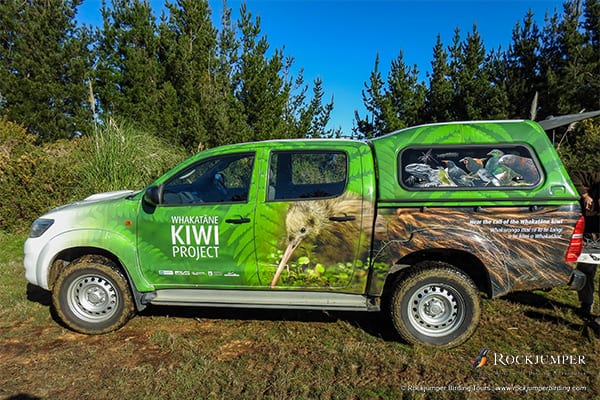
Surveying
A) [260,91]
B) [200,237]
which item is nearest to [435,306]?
[200,237]

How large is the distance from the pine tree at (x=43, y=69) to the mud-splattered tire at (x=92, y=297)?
16014mm

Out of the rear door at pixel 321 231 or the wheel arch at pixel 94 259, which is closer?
the rear door at pixel 321 231

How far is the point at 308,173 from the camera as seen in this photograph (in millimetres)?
4160

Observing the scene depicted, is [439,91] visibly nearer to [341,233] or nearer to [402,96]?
[402,96]

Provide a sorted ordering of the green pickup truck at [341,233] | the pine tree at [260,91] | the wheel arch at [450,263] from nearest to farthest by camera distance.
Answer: the green pickup truck at [341,233]
the wheel arch at [450,263]
the pine tree at [260,91]

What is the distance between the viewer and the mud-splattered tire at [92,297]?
3.93 m

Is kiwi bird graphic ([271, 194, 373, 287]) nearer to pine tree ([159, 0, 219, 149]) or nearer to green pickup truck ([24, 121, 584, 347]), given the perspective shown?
green pickup truck ([24, 121, 584, 347])

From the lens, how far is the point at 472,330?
3.50 m

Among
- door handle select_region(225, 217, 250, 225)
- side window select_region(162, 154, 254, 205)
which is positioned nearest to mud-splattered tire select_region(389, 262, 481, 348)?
door handle select_region(225, 217, 250, 225)

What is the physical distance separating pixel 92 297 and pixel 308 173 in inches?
104

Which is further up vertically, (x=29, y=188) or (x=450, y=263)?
(x=29, y=188)

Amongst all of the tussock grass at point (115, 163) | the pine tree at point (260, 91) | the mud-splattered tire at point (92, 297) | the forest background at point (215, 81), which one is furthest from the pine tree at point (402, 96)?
the mud-splattered tire at point (92, 297)

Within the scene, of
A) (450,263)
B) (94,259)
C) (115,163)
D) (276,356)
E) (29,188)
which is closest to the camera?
(276,356)

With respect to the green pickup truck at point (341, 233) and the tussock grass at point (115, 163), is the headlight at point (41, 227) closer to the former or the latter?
the green pickup truck at point (341, 233)
